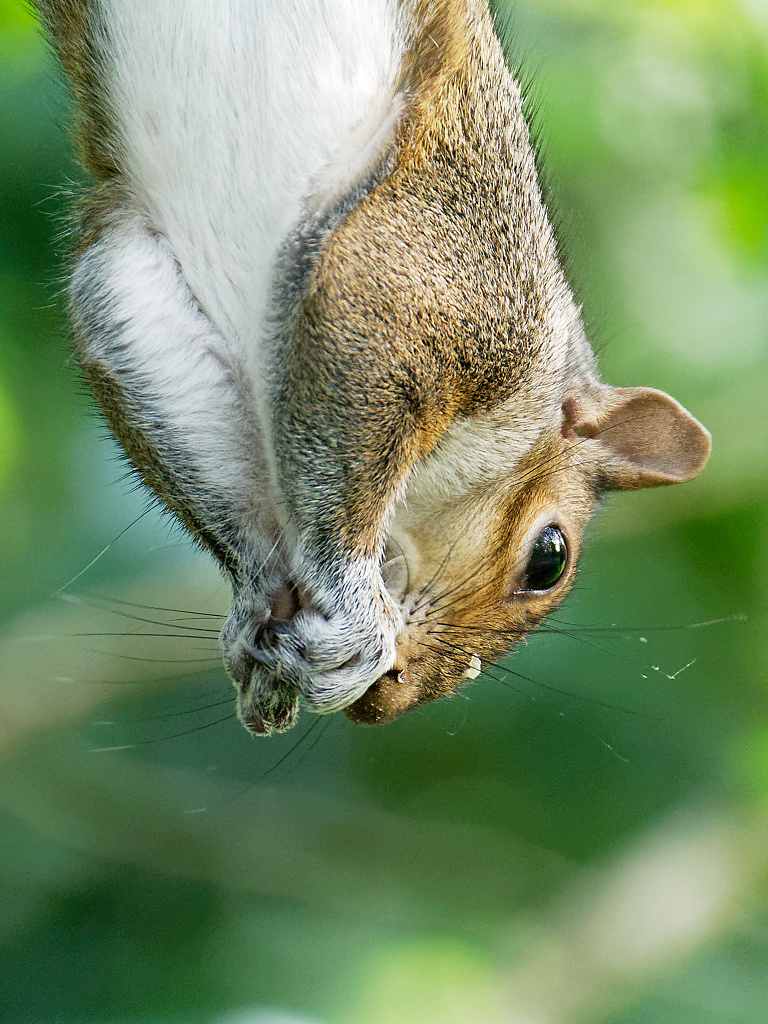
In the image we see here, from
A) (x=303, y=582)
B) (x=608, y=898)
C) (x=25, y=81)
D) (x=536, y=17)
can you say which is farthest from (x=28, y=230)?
(x=608, y=898)

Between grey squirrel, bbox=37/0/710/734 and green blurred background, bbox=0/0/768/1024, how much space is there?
1.11 meters

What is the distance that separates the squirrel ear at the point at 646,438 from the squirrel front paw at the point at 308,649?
625 mm

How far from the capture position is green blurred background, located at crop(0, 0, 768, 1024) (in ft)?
9.63

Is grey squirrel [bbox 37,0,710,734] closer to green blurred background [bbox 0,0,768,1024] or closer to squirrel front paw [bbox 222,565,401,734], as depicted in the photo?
squirrel front paw [bbox 222,565,401,734]

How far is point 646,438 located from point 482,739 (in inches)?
89.2

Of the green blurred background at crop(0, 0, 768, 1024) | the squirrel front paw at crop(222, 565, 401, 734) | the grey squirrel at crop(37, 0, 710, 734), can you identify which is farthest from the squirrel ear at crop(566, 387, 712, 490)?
the green blurred background at crop(0, 0, 768, 1024)

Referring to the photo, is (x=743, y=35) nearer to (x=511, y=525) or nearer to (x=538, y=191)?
(x=538, y=191)

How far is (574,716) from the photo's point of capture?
12.7 ft

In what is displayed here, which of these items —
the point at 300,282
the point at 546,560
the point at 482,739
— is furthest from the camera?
the point at 482,739

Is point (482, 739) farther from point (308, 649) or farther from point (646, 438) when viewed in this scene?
point (308, 649)

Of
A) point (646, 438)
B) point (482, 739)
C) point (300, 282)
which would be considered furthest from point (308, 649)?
point (482, 739)

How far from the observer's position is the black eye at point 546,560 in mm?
1755

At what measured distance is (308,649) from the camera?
52.8 inches

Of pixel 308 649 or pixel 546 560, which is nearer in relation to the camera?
pixel 308 649
